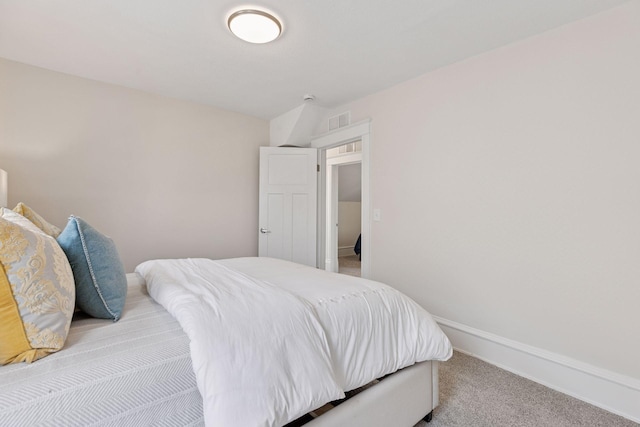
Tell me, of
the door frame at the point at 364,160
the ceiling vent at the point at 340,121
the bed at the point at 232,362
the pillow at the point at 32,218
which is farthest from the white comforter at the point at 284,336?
the ceiling vent at the point at 340,121

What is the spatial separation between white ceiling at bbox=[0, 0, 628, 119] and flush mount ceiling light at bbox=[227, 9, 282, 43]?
0.06 metres

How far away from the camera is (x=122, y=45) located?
2104 millimetres

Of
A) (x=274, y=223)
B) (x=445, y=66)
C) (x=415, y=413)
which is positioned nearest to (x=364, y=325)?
(x=415, y=413)

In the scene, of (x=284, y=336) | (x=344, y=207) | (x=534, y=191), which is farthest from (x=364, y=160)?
(x=344, y=207)

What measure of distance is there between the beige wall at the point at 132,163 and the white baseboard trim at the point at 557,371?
8.55 feet

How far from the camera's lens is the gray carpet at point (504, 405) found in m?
1.47

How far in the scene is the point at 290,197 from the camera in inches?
142

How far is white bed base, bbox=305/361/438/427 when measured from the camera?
42.8 inches

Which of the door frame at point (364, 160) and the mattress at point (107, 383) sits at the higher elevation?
the door frame at point (364, 160)

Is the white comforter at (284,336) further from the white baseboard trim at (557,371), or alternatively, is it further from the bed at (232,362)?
the white baseboard trim at (557,371)

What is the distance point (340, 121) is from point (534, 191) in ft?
6.82

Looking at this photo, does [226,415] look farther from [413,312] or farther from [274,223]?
[274,223]

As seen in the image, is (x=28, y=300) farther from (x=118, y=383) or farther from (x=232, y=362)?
(x=232, y=362)

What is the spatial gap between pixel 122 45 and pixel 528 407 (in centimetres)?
357
